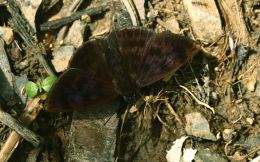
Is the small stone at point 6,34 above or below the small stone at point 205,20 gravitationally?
above

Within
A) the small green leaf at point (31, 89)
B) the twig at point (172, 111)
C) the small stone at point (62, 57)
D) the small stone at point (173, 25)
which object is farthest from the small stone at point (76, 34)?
the twig at point (172, 111)

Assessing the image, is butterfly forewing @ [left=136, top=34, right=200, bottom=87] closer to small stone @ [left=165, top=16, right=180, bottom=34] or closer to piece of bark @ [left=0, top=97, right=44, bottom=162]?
small stone @ [left=165, top=16, right=180, bottom=34]

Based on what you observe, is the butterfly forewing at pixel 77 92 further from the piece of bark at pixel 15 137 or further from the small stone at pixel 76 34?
the small stone at pixel 76 34

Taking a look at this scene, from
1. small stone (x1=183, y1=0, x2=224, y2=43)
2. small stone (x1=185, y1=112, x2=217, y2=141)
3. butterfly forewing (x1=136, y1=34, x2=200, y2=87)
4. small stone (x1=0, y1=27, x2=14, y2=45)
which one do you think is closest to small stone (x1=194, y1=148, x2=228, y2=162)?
small stone (x1=185, y1=112, x2=217, y2=141)

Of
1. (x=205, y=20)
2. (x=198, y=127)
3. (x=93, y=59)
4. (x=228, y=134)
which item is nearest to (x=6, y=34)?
(x=93, y=59)

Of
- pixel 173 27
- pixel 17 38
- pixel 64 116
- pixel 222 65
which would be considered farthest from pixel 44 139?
pixel 222 65

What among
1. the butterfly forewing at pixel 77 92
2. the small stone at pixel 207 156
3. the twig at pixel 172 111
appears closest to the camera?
the butterfly forewing at pixel 77 92
